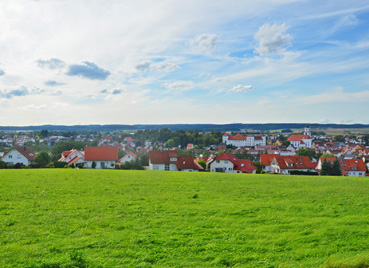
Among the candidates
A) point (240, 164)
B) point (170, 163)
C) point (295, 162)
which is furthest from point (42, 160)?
point (295, 162)

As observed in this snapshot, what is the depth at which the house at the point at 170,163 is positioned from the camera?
186 ft

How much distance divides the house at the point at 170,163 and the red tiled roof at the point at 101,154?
27.9 ft

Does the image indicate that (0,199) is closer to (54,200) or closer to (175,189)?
(54,200)

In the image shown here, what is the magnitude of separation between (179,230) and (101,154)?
51684 millimetres

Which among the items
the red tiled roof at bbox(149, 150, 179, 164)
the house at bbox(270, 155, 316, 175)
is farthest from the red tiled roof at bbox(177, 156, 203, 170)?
the house at bbox(270, 155, 316, 175)

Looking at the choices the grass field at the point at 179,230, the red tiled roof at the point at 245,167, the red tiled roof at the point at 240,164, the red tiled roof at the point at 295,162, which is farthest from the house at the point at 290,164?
the grass field at the point at 179,230

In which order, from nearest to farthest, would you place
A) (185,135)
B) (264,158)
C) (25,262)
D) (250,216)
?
1. (25,262)
2. (250,216)
3. (264,158)
4. (185,135)

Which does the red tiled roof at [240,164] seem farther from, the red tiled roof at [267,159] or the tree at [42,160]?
the tree at [42,160]

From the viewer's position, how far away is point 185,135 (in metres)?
173

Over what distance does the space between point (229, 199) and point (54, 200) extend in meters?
10.6

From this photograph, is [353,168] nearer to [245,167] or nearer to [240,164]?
[245,167]

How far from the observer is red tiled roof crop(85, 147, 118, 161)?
58.8m

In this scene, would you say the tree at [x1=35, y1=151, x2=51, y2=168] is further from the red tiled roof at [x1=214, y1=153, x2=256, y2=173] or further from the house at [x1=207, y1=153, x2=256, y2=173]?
the red tiled roof at [x1=214, y1=153, x2=256, y2=173]

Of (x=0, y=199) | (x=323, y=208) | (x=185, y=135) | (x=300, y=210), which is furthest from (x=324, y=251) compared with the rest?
(x=185, y=135)
